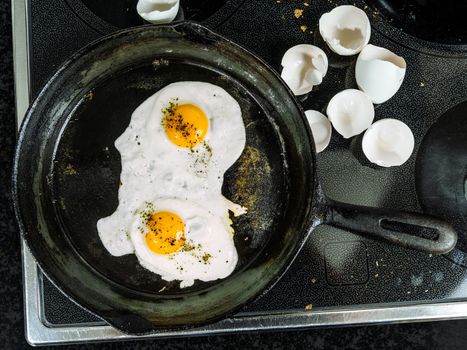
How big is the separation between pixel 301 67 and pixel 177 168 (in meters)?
0.36

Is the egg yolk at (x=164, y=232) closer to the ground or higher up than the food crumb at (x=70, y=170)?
closer to the ground

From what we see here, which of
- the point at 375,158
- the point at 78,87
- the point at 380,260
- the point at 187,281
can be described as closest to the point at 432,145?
the point at 375,158

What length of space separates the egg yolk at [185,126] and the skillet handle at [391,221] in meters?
0.33

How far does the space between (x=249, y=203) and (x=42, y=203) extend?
457mm

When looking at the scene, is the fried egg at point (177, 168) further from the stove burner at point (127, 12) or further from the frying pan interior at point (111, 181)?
the stove burner at point (127, 12)

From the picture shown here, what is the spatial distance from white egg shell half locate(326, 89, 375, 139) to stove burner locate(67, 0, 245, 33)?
314 mm

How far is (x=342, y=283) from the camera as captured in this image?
4.63ft

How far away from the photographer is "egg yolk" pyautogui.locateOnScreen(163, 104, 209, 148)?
1.34 meters

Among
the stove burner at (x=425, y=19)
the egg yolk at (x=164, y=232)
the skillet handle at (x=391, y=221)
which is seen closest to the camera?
the skillet handle at (x=391, y=221)

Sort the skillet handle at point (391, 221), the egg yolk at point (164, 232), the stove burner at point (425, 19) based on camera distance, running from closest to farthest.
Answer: the skillet handle at point (391, 221)
the egg yolk at point (164, 232)
the stove burner at point (425, 19)

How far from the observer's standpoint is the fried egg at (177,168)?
135cm

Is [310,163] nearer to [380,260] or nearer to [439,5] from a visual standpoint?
[380,260]

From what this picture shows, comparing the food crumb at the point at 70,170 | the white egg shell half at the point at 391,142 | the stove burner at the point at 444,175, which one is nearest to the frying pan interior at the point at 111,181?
the food crumb at the point at 70,170

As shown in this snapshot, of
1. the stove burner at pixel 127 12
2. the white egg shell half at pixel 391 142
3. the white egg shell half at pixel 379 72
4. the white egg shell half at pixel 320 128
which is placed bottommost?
the white egg shell half at pixel 391 142
